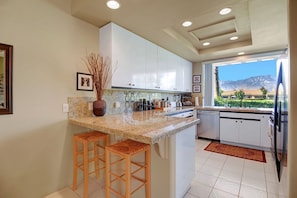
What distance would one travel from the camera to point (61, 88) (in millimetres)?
1864

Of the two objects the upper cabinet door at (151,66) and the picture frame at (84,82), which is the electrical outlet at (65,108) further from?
Answer: the upper cabinet door at (151,66)

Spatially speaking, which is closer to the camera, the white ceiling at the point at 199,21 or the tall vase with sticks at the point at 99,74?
the white ceiling at the point at 199,21

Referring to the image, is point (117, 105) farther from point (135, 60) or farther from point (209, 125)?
point (209, 125)

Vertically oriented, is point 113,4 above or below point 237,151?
above

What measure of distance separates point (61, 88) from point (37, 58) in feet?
1.36

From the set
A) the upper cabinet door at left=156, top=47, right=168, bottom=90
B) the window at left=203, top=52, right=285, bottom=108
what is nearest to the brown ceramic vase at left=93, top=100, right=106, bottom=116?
the upper cabinet door at left=156, top=47, right=168, bottom=90

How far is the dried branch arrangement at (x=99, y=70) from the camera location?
2037mm

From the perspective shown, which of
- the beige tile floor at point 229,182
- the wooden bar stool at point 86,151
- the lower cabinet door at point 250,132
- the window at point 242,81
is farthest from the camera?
the window at point 242,81

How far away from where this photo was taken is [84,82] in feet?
6.88

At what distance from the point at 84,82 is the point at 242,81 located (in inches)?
161

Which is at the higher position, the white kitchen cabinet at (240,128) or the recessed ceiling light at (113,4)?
the recessed ceiling light at (113,4)

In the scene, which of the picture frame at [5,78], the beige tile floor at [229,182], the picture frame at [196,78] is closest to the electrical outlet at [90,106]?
the picture frame at [5,78]

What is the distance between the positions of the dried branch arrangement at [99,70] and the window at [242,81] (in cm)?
337

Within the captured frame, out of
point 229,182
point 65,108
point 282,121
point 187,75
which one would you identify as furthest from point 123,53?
point 187,75
